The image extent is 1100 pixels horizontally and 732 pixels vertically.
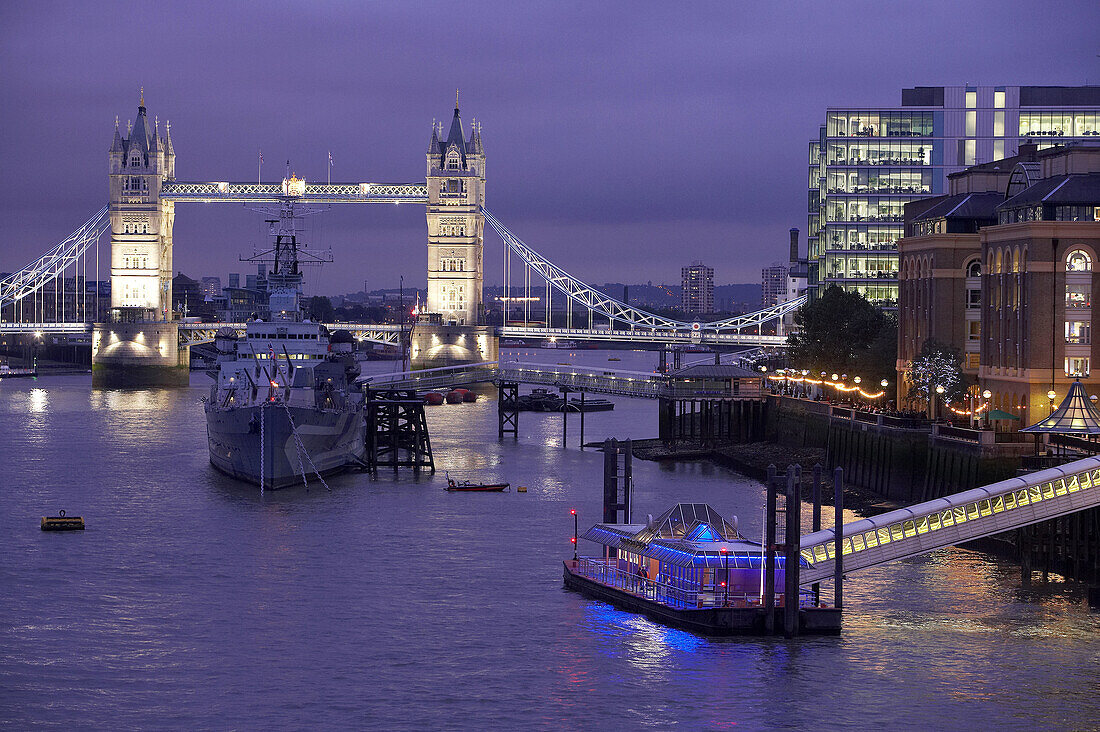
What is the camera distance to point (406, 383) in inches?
3179

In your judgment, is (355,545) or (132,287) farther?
(132,287)

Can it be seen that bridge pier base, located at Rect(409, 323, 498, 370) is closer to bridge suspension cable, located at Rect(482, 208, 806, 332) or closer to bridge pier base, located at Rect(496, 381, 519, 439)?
bridge suspension cable, located at Rect(482, 208, 806, 332)

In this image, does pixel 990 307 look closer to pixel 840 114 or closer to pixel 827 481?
pixel 827 481

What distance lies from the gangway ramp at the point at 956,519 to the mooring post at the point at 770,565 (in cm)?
149

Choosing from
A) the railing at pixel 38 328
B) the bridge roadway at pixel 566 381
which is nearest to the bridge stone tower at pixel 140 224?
the railing at pixel 38 328

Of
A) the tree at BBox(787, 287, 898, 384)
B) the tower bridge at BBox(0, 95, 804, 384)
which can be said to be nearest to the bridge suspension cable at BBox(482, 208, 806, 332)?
the tower bridge at BBox(0, 95, 804, 384)

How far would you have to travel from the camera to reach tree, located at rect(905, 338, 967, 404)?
54750 millimetres

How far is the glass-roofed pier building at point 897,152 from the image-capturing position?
8969cm

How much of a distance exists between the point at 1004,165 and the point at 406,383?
3046 centimetres

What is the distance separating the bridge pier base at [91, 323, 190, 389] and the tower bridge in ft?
0.28

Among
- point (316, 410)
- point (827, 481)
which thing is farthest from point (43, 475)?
point (827, 481)

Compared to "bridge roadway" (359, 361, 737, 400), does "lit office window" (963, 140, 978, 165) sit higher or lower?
higher

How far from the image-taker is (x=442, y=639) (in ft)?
112

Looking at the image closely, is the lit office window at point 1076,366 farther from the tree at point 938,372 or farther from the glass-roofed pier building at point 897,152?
the glass-roofed pier building at point 897,152
